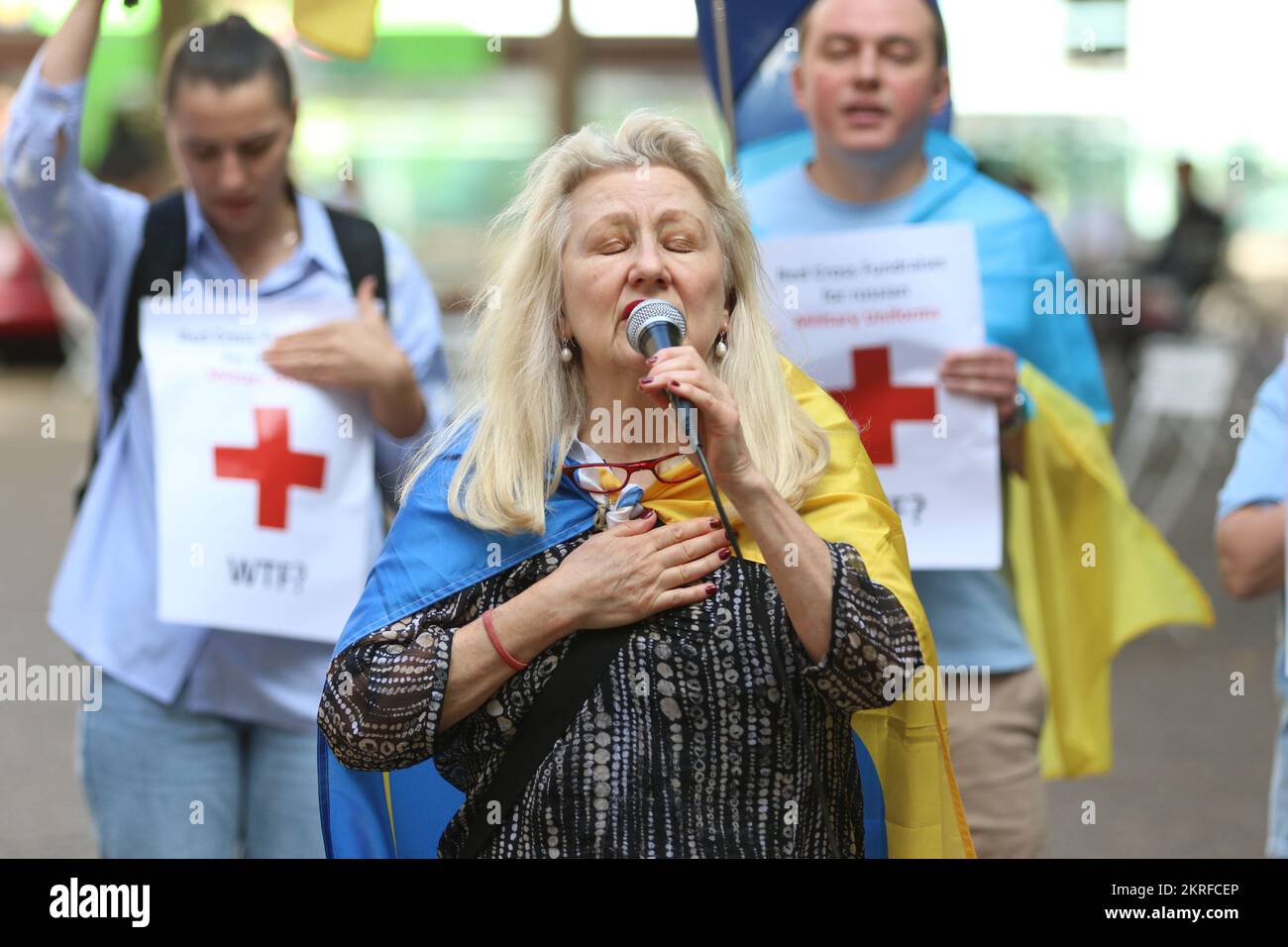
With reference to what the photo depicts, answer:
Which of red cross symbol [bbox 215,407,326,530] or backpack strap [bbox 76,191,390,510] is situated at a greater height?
backpack strap [bbox 76,191,390,510]

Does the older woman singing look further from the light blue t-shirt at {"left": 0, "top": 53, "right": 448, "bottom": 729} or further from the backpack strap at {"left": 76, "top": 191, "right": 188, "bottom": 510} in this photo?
the backpack strap at {"left": 76, "top": 191, "right": 188, "bottom": 510}

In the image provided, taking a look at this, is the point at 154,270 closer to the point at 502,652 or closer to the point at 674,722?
the point at 502,652

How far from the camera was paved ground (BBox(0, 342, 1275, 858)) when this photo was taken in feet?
17.5

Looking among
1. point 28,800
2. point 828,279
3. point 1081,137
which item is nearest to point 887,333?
point 828,279

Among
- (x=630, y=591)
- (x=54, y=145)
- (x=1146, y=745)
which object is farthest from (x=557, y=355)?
(x=1146, y=745)

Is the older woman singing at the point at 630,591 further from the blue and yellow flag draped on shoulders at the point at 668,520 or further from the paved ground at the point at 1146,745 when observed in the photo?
the paved ground at the point at 1146,745

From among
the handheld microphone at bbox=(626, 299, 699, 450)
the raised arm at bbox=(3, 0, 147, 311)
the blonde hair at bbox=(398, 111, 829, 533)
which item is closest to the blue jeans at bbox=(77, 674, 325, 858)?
the raised arm at bbox=(3, 0, 147, 311)

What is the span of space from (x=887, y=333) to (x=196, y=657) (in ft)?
4.54

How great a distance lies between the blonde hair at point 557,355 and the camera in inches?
91.3

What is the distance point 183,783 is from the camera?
317cm

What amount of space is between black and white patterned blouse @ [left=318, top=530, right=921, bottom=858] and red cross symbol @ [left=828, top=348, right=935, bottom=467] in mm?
1011

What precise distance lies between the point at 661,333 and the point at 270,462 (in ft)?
4.21
